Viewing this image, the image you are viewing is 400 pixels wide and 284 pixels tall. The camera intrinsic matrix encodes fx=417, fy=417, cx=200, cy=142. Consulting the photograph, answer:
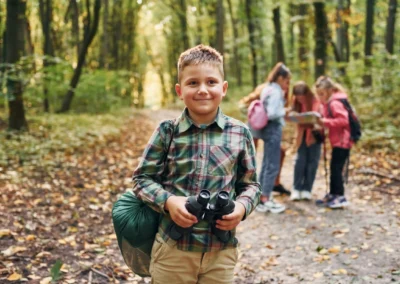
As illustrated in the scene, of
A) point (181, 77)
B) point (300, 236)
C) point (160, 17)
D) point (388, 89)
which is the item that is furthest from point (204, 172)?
point (160, 17)

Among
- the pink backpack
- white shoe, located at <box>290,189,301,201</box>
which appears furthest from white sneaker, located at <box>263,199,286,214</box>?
the pink backpack

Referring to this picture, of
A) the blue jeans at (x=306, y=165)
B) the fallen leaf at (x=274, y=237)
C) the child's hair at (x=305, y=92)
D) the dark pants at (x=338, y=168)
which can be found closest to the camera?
the fallen leaf at (x=274, y=237)

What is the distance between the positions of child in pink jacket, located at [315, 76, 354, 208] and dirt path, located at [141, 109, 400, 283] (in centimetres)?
31

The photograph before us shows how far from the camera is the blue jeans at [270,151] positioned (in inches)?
265

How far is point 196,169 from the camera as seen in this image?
226cm

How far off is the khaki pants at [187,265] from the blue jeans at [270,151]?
178 inches

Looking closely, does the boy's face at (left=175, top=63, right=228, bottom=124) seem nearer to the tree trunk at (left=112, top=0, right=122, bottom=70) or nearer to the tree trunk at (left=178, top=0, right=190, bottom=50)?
the tree trunk at (left=112, top=0, right=122, bottom=70)

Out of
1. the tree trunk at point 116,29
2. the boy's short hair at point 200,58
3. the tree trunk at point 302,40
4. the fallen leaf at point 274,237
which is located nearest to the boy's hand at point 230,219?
the boy's short hair at point 200,58

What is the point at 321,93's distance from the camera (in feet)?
21.9

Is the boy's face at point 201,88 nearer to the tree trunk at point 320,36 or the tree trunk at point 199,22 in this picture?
the tree trunk at point 320,36

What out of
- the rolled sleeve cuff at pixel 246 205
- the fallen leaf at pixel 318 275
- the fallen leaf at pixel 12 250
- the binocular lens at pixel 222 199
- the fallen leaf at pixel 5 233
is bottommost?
the fallen leaf at pixel 318 275

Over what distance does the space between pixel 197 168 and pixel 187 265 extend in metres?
0.54

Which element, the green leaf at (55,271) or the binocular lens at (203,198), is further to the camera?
the green leaf at (55,271)

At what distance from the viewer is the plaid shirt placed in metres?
2.24
